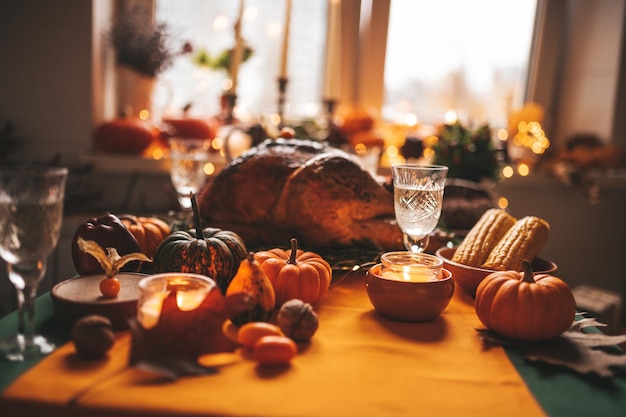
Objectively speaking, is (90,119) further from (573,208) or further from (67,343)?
(573,208)

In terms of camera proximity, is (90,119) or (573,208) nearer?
(90,119)

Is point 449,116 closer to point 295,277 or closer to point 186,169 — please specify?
point 186,169

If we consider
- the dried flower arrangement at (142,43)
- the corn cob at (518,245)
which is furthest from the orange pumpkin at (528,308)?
the dried flower arrangement at (142,43)

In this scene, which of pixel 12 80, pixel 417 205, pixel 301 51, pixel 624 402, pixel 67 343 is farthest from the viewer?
pixel 301 51

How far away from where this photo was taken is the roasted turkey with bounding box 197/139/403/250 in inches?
56.7

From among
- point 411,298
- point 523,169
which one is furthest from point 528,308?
point 523,169

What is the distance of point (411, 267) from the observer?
1.11 meters

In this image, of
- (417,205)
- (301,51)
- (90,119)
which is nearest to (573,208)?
(301,51)

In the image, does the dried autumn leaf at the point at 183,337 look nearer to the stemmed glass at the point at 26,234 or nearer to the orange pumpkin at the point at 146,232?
the stemmed glass at the point at 26,234

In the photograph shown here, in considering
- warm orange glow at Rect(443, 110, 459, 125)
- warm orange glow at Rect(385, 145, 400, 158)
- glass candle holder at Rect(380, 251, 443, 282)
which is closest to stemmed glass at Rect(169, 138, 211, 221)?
glass candle holder at Rect(380, 251, 443, 282)

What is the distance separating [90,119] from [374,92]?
5.08ft

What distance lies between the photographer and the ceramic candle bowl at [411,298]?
105 cm

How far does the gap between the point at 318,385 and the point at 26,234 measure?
50cm

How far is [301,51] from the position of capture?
3.22 m
